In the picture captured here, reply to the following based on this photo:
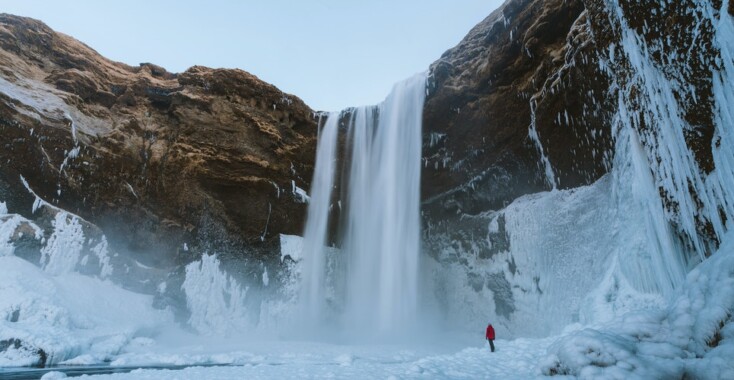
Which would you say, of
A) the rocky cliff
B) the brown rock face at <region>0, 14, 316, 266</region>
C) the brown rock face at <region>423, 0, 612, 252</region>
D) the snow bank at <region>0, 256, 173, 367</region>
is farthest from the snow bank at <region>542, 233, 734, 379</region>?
the brown rock face at <region>0, 14, 316, 266</region>

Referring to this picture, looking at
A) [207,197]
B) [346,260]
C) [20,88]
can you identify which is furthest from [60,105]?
[346,260]

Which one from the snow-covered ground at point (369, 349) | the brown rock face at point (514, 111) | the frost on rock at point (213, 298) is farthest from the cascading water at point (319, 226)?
the brown rock face at point (514, 111)

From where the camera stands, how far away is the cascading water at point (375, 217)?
1888 cm

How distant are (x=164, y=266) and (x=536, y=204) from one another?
17138mm

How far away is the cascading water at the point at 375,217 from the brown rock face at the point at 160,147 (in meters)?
1.41

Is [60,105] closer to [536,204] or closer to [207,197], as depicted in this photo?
[207,197]

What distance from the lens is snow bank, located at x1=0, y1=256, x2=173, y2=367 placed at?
436 inches

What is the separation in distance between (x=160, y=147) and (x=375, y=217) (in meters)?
11.0

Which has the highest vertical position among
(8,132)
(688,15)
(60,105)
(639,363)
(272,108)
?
(272,108)

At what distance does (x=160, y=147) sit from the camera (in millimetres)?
18750

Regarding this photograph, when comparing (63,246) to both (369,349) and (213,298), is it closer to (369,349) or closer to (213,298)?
(213,298)

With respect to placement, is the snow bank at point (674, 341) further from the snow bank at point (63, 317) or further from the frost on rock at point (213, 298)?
the frost on rock at point (213, 298)

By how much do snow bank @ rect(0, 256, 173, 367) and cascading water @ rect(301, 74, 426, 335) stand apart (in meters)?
7.92

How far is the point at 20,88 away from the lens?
52.8 ft
